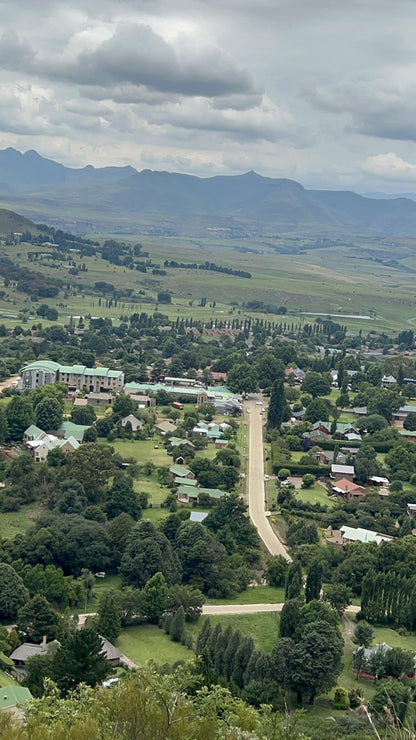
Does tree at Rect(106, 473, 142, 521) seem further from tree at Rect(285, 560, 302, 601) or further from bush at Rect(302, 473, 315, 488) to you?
bush at Rect(302, 473, 315, 488)

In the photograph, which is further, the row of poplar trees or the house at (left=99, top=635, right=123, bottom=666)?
the row of poplar trees

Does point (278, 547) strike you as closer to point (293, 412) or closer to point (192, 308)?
point (293, 412)

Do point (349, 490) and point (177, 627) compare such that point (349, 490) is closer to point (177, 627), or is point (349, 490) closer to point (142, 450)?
point (142, 450)

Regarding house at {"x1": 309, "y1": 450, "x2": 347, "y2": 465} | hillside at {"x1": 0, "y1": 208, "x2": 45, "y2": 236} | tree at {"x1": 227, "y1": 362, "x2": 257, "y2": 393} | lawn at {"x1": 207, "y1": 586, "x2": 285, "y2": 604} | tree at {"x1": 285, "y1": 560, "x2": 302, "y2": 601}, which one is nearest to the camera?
tree at {"x1": 285, "y1": 560, "x2": 302, "y2": 601}

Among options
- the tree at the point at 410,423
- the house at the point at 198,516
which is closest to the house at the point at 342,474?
the house at the point at 198,516

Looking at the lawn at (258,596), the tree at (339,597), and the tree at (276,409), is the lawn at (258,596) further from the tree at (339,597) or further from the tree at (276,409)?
the tree at (276,409)

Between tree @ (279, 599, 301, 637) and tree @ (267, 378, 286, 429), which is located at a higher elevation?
tree @ (267, 378, 286, 429)

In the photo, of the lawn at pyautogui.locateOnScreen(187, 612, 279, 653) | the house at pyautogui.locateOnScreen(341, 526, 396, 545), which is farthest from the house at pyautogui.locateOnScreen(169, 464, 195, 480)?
the lawn at pyautogui.locateOnScreen(187, 612, 279, 653)
